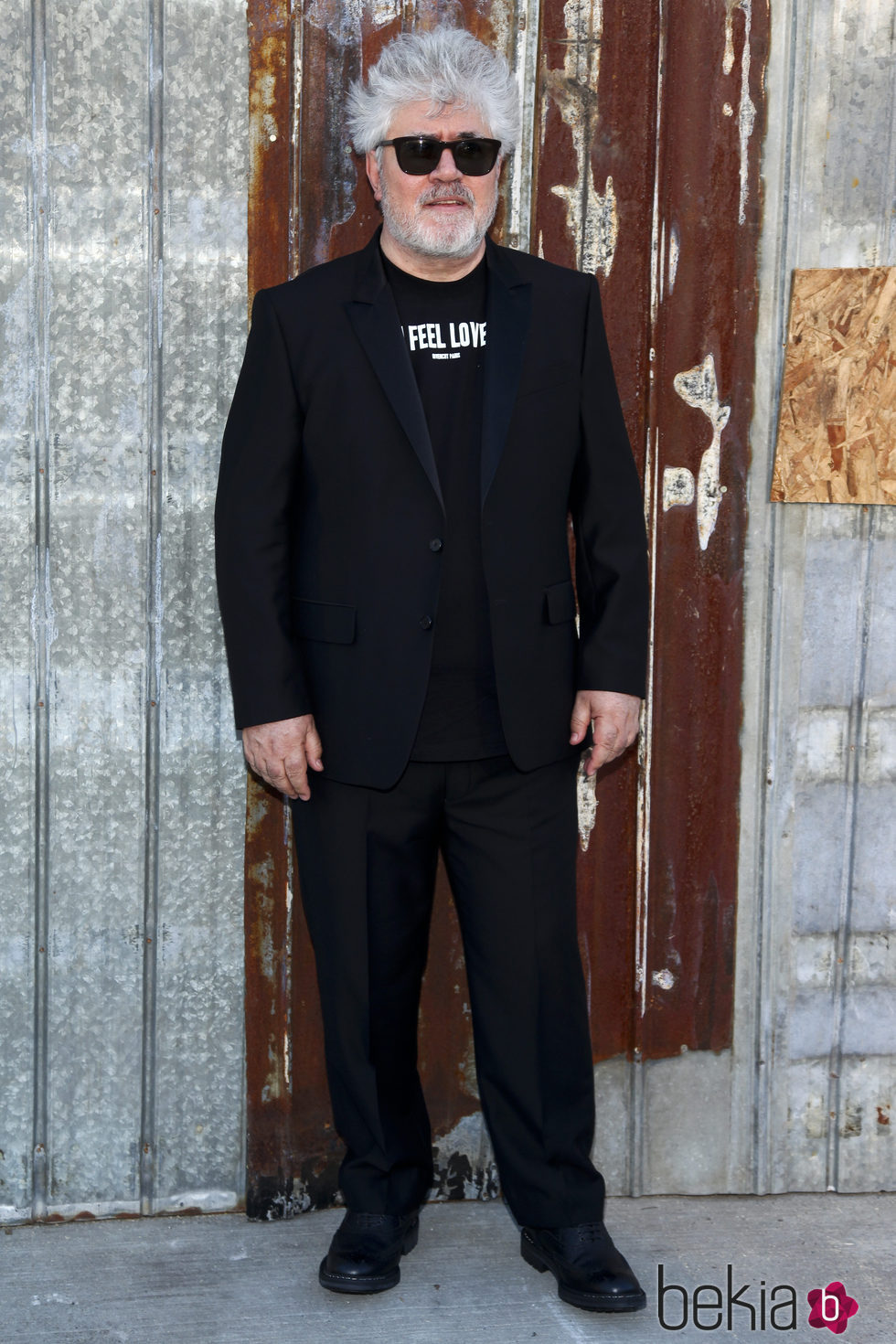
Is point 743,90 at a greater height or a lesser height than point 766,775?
greater

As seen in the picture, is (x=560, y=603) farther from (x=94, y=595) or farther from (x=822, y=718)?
(x=94, y=595)

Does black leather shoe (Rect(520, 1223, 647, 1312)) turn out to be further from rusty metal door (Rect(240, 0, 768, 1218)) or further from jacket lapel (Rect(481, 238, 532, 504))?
jacket lapel (Rect(481, 238, 532, 504))

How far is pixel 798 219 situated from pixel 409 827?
1.52 m

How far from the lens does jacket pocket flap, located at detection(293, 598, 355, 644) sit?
2533 mm

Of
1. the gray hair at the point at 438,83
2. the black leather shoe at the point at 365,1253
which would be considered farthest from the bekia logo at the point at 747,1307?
the gray hair at the point at 438,83

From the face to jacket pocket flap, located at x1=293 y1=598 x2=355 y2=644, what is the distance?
0.69m

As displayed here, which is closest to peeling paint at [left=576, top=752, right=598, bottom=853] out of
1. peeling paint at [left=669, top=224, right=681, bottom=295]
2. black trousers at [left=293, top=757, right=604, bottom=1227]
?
black trousers at [left=293, top=757, right=604, bottom=1227]

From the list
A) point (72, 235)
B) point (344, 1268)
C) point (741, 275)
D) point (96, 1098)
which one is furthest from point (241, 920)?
point (741, 275)

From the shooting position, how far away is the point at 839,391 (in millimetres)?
2924

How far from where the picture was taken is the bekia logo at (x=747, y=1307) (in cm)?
260

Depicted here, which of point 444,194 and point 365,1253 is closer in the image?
point 444,194

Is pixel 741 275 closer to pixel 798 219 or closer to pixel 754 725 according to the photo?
pixel 798 219

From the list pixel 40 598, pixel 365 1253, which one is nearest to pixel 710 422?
pixel 40 598

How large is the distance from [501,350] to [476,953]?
1174 millimetres
